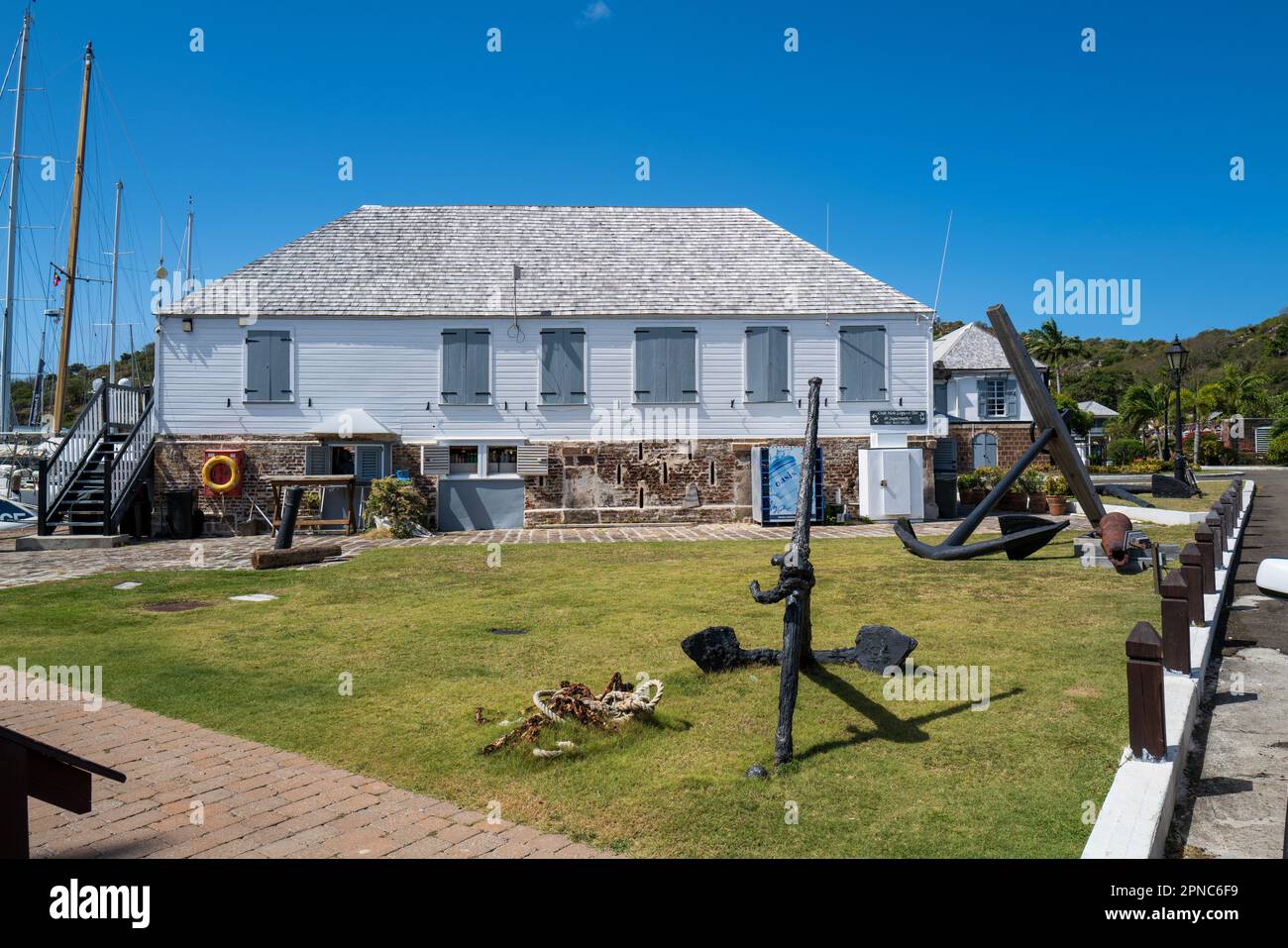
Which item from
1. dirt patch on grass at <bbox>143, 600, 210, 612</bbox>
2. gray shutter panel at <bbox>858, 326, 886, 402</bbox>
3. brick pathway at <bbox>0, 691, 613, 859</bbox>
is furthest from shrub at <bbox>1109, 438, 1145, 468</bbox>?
brick pathway at <bbox>0, 691, 613, 859</bbox>

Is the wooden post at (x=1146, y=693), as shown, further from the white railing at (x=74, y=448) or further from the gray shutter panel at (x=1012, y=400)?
the gray shutter panel at (x=1012, y=400)

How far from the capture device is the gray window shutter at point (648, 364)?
23703mm

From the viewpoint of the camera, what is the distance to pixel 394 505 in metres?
21.4

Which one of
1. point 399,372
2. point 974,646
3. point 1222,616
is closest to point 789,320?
point 399,372

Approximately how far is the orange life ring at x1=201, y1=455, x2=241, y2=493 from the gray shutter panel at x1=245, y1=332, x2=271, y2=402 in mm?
1784

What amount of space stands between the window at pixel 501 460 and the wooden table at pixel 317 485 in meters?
3.59

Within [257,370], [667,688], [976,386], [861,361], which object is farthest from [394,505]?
[976,386]

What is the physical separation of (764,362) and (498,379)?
24.4ft

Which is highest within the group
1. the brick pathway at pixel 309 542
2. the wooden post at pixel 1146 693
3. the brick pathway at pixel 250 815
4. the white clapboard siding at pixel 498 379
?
the white clapboard siding at pixel 498 379

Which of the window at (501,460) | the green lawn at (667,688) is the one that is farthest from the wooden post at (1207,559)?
the window at (501,460)

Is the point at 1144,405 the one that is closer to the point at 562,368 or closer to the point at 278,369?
the point at 562,368

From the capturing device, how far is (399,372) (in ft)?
76.4
